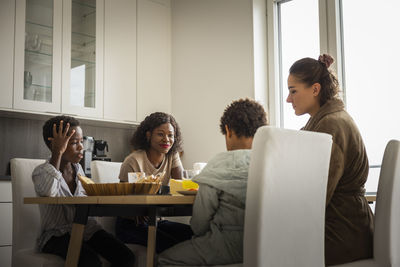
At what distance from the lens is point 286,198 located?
5.10 ft

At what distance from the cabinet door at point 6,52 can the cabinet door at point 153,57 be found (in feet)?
3.77

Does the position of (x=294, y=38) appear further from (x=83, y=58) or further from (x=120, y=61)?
(x=83, y=58)

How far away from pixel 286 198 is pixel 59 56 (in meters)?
2.87

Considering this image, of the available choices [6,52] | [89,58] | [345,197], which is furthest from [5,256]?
[345,197]

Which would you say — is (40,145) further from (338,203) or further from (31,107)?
(338,203)

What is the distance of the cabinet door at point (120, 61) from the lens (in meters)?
4.23

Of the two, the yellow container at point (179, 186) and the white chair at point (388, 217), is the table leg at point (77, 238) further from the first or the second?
the white chair at point (388, 217)

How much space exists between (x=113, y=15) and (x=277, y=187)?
3202 millimetres

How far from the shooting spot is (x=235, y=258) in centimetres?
168

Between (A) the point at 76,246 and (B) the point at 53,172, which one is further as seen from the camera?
(B) the point at 53,172

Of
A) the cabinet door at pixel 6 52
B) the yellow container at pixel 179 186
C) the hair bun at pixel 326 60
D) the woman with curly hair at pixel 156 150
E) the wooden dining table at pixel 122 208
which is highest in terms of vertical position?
the cabinet door at pixel 6 52

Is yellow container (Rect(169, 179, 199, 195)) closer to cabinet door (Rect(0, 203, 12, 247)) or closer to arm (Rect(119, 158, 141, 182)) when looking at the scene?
arm (Rect(119, 158, 141, 182))

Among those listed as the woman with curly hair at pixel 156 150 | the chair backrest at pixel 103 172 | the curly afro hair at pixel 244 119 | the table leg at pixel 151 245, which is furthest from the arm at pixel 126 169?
the table leg at pixel 151 245

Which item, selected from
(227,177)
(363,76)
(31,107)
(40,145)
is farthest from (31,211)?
(363,76)
